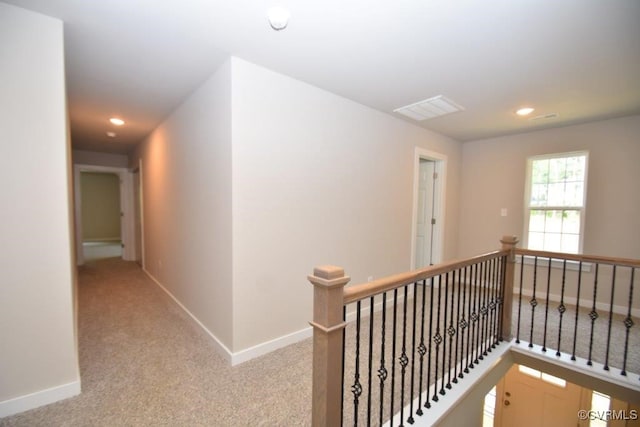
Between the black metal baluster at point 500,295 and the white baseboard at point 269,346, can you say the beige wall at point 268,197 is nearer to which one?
the white baseboard at point 269,346

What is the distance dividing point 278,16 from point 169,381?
2633mm

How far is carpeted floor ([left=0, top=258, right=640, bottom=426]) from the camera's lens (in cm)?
170

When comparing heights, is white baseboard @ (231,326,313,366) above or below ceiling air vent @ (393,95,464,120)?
below

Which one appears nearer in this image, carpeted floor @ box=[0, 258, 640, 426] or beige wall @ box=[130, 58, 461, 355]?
carpeted floor @ box=[0, 258, 640, 426]

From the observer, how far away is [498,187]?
175 inches

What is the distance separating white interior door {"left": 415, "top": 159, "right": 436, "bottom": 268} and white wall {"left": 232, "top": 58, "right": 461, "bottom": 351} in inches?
44.9

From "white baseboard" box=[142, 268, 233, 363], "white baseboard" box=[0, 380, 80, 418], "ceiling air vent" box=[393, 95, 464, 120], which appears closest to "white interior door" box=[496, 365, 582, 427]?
"ceiling air vent" box=[393, 95, 464, 120]

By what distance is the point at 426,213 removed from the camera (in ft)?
15.0

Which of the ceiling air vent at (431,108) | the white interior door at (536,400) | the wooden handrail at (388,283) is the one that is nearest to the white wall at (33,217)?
the wooden handrail at (388,283)

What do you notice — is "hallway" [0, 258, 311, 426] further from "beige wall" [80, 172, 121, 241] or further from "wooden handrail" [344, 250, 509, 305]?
"beige wall" [80, 172, 121, 241]

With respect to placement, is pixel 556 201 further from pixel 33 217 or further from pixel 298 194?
pixel 33 217

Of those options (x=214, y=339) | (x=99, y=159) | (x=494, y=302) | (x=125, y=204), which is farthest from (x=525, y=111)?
(x=99, y=159)

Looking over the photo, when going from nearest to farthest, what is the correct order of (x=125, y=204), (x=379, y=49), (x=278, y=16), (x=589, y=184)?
(x=278, y=16)
(x=379, y=49)
(x=589, y=184)
(x=125, y=204)

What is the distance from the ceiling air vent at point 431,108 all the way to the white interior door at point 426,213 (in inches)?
47.3
